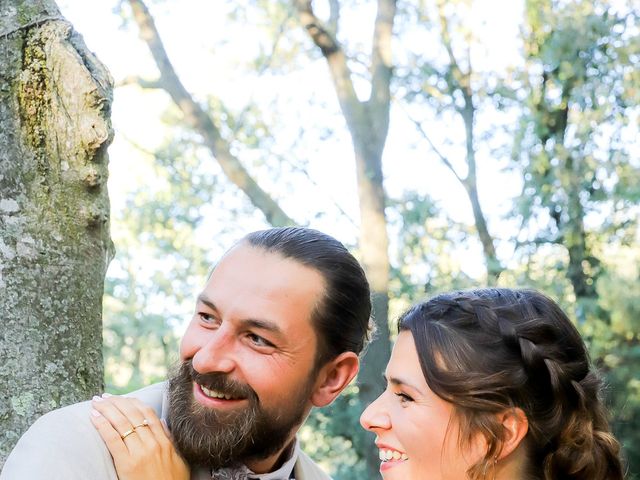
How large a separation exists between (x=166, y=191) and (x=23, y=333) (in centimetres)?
1398

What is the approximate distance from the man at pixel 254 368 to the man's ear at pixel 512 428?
0.71m

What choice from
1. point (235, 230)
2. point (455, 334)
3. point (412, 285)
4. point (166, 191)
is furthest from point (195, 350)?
point (166, 191)

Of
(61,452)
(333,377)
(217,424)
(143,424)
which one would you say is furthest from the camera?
(333,377)

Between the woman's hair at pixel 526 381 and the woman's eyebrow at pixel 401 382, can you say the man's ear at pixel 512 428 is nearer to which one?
the woman's hair at pixel 526 381

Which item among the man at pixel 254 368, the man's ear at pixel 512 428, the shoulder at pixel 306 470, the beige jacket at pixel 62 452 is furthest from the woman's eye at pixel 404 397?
the beige jacket at pixel 62 452

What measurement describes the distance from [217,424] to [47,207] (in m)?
0.91

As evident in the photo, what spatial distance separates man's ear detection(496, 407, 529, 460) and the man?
71 centimetres

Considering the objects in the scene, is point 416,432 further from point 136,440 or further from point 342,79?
point 342,79

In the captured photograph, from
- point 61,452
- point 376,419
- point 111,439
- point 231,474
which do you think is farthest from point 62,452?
point 376,419

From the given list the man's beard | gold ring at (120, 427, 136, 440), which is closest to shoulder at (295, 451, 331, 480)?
the man's beard

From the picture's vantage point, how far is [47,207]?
2992 mm

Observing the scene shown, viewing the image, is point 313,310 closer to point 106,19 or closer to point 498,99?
point 106,19

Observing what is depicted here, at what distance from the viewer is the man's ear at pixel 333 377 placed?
3248 mm

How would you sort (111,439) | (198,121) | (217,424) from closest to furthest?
1. (111,439)
2. (217,424)
3. (198,121)
